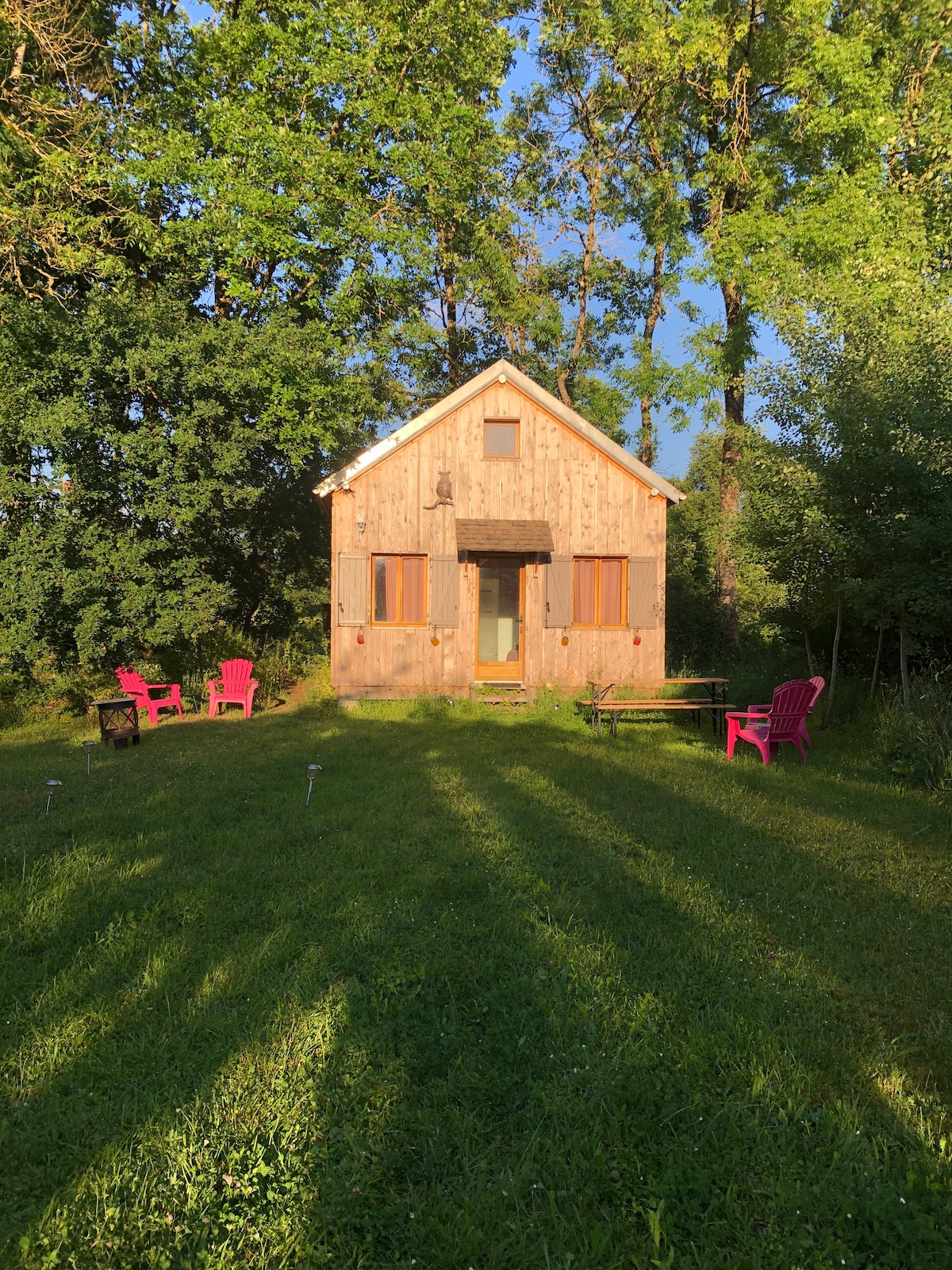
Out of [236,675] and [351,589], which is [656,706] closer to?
[351,589]

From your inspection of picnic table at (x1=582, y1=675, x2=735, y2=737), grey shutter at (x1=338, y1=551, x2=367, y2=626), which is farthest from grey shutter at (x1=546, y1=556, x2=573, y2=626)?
grey shutter at (x1=338, y1=551, x2=367, y2=626)

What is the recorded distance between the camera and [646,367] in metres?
20.1

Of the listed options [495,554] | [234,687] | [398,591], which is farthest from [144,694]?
[495,554]

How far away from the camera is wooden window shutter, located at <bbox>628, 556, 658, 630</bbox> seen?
13.6 meters

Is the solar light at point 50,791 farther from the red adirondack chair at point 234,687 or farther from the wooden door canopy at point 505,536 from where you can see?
the wooden door canopy at point 505,536

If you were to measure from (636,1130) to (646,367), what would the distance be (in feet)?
66.8

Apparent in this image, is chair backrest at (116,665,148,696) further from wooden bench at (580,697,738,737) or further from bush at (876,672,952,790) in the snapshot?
bush at (876,672,952,790)

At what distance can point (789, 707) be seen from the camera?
872cm

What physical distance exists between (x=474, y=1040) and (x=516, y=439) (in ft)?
39.0

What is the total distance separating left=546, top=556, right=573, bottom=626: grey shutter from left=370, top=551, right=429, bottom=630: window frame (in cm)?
231

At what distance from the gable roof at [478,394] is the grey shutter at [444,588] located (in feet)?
7.49

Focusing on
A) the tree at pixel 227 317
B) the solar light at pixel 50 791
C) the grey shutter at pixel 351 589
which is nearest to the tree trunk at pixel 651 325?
the tree at pixel 227 317

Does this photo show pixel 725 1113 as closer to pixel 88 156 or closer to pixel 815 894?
pixel 815 894

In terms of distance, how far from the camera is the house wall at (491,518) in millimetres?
13266
